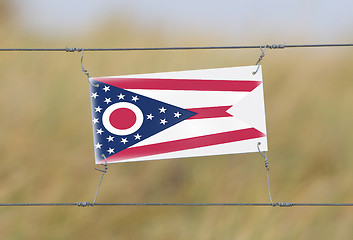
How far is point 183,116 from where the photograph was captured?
3.45m

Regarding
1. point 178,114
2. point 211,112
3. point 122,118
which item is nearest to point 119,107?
point 122,118

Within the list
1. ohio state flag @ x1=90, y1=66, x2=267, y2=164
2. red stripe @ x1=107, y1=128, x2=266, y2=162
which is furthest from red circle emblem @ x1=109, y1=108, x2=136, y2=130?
red stripe @ x1=107, y1=128, x2=266, y2=162

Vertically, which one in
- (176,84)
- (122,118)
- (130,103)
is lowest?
(122,118)

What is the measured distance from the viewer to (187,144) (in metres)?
3.39

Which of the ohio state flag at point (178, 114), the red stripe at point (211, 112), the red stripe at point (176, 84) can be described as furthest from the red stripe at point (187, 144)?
the red stripe at point (176, 84)

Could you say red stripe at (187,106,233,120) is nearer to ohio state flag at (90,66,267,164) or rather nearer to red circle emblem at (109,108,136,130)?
ohio state flag at (90,66,267,164)

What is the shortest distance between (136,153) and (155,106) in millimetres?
375

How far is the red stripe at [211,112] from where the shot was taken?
344cm

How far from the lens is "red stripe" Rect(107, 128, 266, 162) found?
3385mm

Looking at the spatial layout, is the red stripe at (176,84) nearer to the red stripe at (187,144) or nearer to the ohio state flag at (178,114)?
the ohio state flag at (178,114)

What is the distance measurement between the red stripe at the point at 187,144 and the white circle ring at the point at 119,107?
0.46 feet

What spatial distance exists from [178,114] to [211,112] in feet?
0.80

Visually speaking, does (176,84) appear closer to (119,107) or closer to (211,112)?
(211,112)

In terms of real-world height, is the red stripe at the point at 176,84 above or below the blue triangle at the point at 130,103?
above
